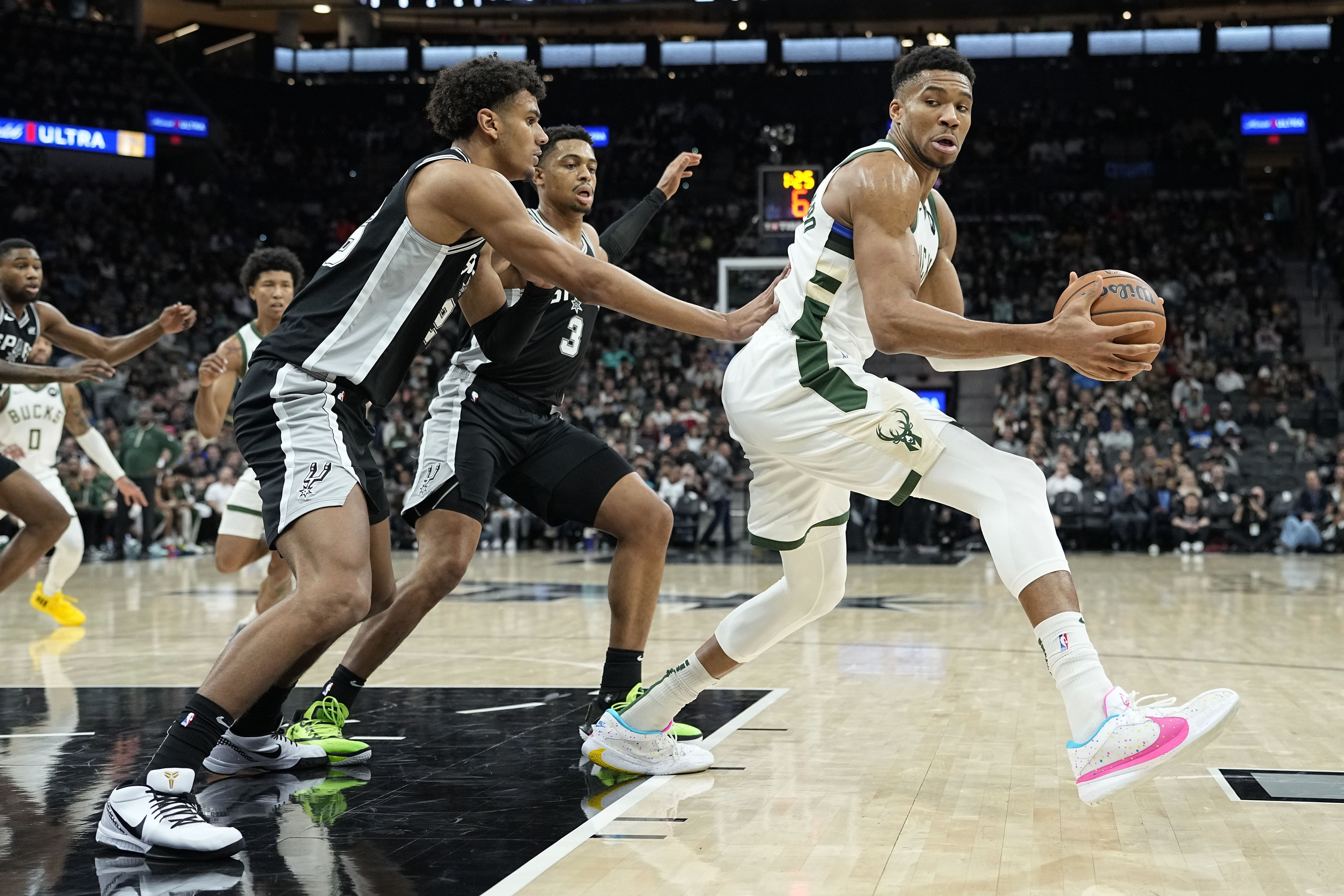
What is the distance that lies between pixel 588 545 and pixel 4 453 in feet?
30.7

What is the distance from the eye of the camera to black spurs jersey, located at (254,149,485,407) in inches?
144

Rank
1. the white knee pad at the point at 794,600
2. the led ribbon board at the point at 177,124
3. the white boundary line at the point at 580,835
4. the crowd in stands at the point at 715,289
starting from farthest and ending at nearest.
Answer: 1. the led ribbon board at the point at 177,124
2. the crowd in stands at the point at 715,289
3. the white knee pad at the point at 794,600
4. the white boundary line at the point at 580,835

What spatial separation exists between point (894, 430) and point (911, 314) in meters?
0.32

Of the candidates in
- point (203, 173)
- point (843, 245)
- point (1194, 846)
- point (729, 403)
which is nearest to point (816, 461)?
point (729, 403)

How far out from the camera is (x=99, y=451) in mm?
9781

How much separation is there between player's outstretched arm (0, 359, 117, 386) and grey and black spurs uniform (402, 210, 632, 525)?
128 cm

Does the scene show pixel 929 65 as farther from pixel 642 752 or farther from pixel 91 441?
pixel 91 441

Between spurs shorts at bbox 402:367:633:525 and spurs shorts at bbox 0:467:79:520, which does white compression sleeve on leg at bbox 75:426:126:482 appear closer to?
spurs shorts at bbox 0:467:79:520

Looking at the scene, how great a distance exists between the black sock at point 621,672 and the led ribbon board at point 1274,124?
2503cm

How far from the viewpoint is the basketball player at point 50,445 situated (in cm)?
863

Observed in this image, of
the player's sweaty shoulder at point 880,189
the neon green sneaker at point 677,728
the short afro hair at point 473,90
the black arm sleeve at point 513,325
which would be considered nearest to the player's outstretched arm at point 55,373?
the black arm sleeve at point 513,325

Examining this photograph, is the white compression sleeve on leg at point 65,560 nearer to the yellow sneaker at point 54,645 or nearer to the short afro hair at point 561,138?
the yellow sneaker at point 54,645

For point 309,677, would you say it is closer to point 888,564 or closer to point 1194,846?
point 1194,846

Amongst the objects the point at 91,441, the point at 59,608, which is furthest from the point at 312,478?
the point at 91,441
